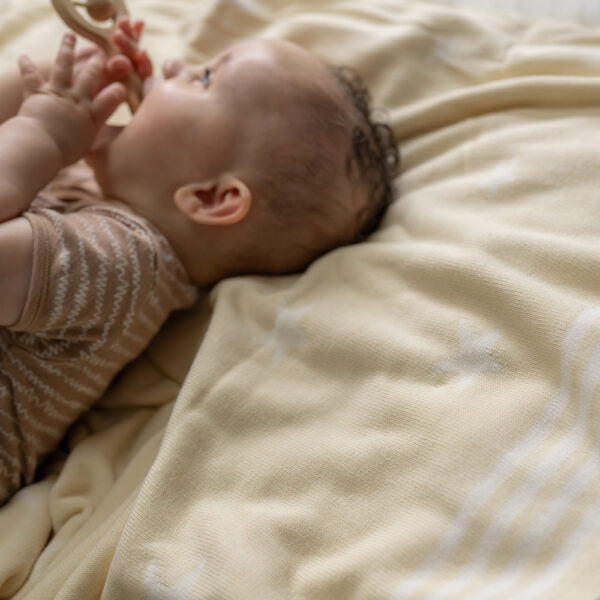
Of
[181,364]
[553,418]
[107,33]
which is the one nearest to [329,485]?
[553,418]

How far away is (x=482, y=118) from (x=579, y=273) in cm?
33

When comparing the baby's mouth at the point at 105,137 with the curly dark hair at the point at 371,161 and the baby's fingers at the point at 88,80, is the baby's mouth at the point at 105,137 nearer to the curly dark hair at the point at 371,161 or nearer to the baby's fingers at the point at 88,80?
the baby's fingers at the point at 88,80

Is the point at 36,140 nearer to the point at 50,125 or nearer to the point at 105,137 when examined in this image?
the point at 50,125

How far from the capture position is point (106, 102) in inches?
37.0

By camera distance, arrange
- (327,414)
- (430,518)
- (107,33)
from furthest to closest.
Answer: (107,33) < (327,414) < (430,518)

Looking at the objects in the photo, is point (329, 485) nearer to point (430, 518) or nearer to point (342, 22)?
point (430, 518)

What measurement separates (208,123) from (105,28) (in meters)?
0.25

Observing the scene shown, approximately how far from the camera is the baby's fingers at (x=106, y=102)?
938 mm

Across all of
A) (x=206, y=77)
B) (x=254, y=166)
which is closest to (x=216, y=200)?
(x=254, y=166)

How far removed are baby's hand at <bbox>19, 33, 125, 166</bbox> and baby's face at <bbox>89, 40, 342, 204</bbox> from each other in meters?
0.04

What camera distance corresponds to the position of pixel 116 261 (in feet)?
2.71

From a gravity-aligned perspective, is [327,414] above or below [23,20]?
below

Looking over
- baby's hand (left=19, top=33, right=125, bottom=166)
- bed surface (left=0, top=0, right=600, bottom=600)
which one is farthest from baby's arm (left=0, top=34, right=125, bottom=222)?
bed surface (left=0, top=0, right=600, bottom=600)

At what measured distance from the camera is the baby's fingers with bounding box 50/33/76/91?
35.9 inches
